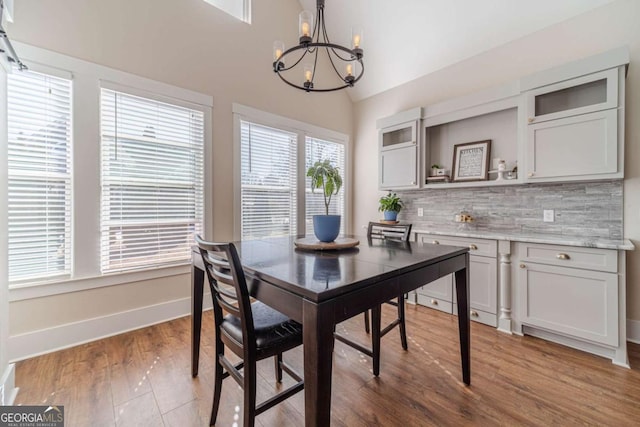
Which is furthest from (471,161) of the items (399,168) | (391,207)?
(391,207)

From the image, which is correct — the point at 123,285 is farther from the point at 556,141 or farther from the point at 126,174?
the point at 556,141

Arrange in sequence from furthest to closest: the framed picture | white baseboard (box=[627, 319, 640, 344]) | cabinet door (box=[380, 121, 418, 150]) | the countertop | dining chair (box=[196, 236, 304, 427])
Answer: cabinet door (box=[380, 121, 418, 150])
the framed picture
white baseboard (box=[627, 319, 640, 344])
the countertop
dining chair (box=[196, 236, 304, 427])

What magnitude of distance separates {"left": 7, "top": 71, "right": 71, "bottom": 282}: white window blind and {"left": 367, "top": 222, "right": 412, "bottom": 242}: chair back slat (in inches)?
108

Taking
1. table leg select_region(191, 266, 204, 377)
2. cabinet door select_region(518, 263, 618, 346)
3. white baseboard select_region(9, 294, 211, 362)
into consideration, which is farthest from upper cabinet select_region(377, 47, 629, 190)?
white baseboard select_region(9, 294, 211, 362)

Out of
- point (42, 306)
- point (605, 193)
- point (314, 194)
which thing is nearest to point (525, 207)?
point (605, 193)

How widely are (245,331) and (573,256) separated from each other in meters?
2.68

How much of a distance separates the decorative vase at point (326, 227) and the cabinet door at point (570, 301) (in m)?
1.91

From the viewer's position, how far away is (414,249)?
1856mm

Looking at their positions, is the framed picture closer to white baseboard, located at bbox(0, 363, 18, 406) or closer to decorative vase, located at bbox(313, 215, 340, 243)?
decorative vase, located at bbox(313, 215, 340, 243)

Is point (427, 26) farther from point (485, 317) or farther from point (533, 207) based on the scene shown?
point (485, 317)

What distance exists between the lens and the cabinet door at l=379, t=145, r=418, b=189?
3565mm

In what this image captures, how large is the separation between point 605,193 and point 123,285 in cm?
460

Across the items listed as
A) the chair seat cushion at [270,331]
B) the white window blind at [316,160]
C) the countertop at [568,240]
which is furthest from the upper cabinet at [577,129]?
the chair seat cushion at [270,331]

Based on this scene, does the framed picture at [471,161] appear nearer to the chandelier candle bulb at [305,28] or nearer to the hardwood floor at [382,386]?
the hardwood floor at [382,386]
